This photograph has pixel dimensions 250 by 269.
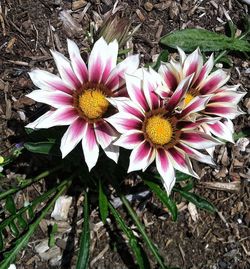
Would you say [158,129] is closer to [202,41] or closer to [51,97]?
[51,97]

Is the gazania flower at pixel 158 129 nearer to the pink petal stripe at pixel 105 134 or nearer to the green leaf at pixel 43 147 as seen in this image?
the pink petal stripe at pixel 105 134

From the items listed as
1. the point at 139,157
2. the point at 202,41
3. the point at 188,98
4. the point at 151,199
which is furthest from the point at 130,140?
the point at 202,41

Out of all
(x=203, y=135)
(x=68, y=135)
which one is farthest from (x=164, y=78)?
(x=68, y=135)

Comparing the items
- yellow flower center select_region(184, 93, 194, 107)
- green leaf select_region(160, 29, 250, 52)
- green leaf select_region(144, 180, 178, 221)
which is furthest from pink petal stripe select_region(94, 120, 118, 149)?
green leaf select_region(160, 29, 250, 52)

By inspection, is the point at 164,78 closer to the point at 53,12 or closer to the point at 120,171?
the point at 120,171

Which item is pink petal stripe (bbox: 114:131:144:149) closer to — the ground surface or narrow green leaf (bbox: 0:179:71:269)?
narrow green leaf (bbox: 0:179:71:269)

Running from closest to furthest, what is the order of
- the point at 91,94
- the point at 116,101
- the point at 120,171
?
1. the point at 116,101
2. the point at 91,94
3. the point at 120,171
